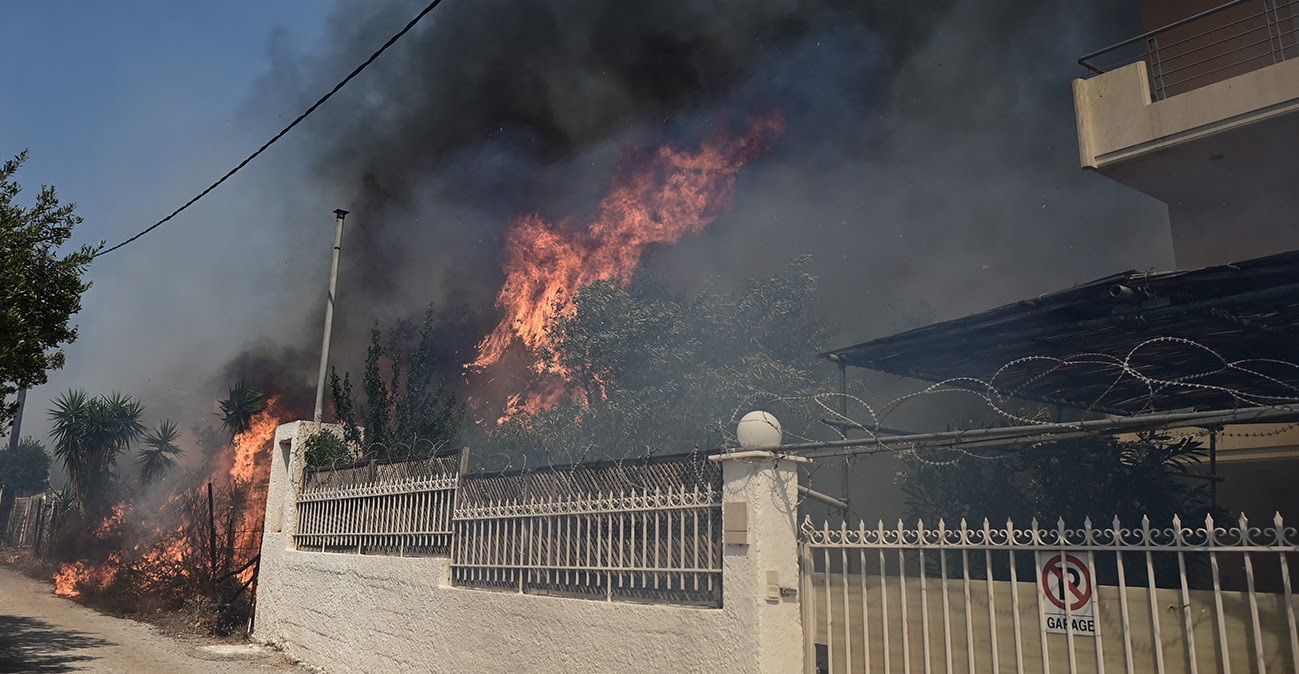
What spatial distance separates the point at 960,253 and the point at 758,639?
19.1m

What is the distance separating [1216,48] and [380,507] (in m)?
12.3

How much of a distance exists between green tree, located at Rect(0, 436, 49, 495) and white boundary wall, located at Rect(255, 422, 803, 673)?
5295 centimetres

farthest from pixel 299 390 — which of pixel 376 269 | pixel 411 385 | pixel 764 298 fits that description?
pixel 764 298

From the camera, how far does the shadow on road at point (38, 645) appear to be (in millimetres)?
10445

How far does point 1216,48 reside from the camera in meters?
11.5

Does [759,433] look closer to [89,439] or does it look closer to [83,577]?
[83,577]

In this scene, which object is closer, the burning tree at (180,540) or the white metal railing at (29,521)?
the burning tree at (180,540)

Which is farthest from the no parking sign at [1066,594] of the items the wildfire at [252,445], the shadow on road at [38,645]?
the wildfire at [252,445]

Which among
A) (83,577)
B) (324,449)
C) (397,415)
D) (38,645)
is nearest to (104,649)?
(38,645)

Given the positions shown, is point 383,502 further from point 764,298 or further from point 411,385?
point 764,298

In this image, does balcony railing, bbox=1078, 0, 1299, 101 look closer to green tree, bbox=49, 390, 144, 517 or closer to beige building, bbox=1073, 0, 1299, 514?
beige building, bbox=1073, 0, 1299, 514

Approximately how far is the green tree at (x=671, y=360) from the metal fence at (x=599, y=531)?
8138 mm

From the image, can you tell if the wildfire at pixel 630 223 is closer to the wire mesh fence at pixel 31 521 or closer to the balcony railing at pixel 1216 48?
the balcony railing at pixel 1216 48

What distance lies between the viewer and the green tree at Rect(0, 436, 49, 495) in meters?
53.7
